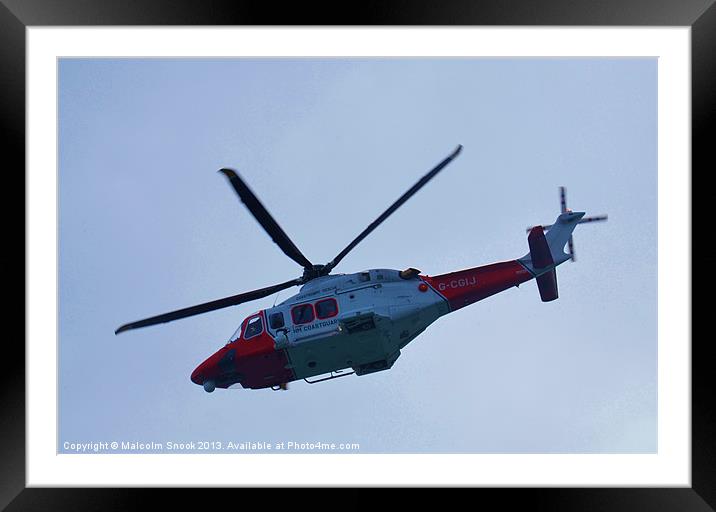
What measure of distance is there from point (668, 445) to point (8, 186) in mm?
8707

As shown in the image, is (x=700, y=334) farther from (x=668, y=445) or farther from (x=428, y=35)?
(x=428, y=35)

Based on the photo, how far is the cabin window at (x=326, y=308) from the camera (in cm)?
1139

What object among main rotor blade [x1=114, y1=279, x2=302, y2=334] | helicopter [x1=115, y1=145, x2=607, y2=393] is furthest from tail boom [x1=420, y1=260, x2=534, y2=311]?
main rotor blade [x1=114, y1=279, x2=302, y2=334]

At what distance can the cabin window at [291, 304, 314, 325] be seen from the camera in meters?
11.5

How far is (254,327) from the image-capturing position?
11.9m

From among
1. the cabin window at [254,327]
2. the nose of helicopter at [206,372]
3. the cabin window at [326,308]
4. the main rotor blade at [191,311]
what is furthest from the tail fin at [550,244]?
the nose of helicopter at [206,372]

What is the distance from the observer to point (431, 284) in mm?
11656

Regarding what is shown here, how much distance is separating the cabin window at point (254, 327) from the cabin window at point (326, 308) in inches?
37.3

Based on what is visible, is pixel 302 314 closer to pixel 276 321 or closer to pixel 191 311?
pixel 276 321

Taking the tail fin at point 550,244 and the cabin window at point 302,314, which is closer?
the cabin window at point 302,314

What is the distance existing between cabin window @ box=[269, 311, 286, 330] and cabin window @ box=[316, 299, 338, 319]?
584 mm

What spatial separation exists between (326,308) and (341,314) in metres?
0.25

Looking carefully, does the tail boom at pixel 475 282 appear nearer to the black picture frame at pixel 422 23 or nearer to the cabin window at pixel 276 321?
the cabin window at pixel 276 321

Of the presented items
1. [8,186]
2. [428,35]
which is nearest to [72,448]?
[8,186]
